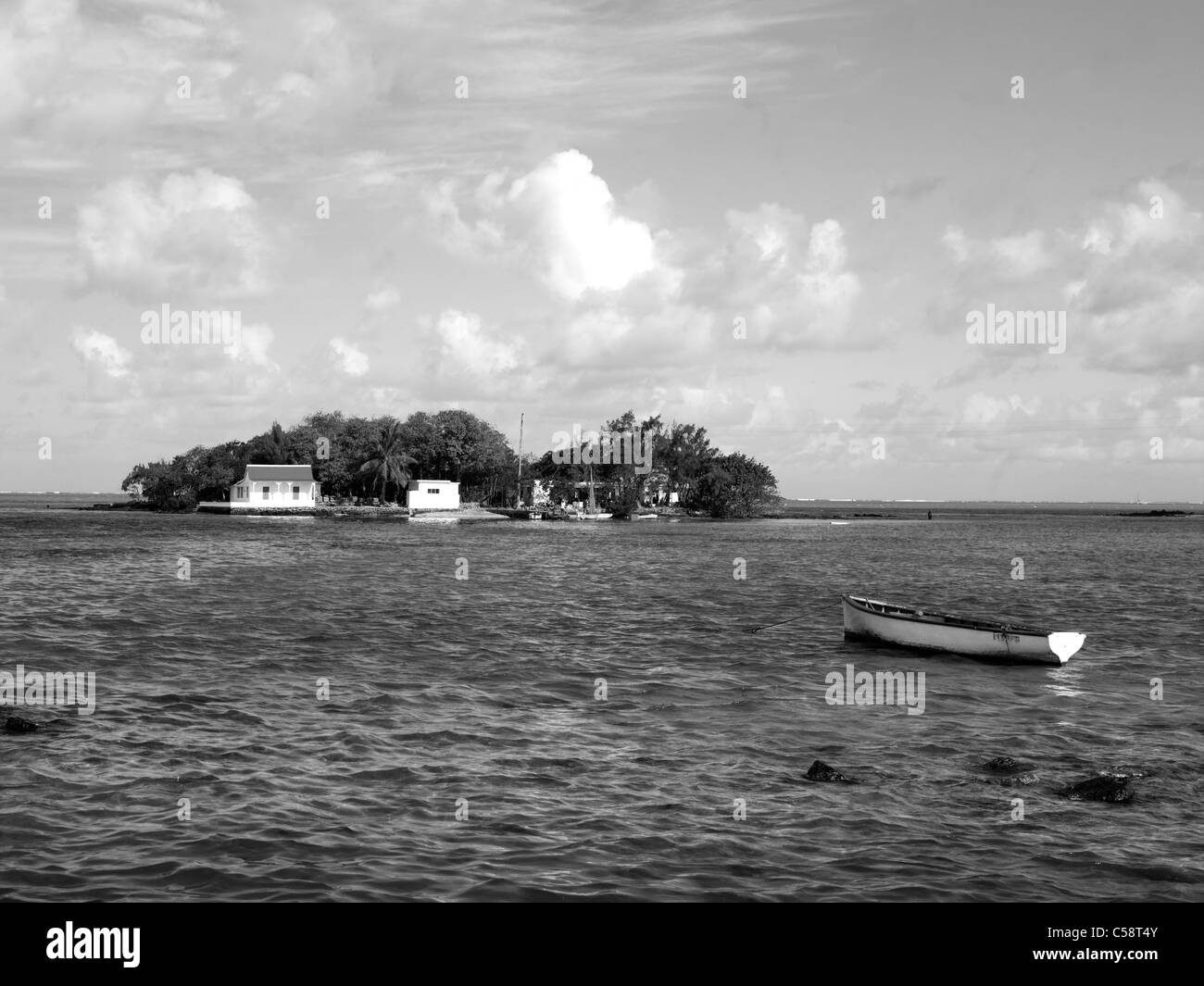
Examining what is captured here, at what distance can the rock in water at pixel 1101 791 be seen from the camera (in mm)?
17681

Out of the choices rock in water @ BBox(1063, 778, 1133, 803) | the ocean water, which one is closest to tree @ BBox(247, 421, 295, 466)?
the ocean water

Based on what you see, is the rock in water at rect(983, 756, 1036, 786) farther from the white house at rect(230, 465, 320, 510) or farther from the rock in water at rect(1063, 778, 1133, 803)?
the white house at rect(230, 465, 320, 510)

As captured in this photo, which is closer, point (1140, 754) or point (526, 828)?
point (526, 828)

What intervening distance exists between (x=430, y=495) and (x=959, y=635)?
12781cm

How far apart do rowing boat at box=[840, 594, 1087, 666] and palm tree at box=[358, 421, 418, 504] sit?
428 ft

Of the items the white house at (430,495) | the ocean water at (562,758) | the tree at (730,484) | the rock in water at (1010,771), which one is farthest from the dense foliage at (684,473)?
the rock in water at (1010,771)

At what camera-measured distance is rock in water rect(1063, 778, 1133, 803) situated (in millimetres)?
17681

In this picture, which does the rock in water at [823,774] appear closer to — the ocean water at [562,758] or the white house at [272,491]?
the ocean water at [562,758]

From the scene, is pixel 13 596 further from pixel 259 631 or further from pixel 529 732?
pixel 529 732

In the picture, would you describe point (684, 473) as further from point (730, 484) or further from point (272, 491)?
point (272, 491)
